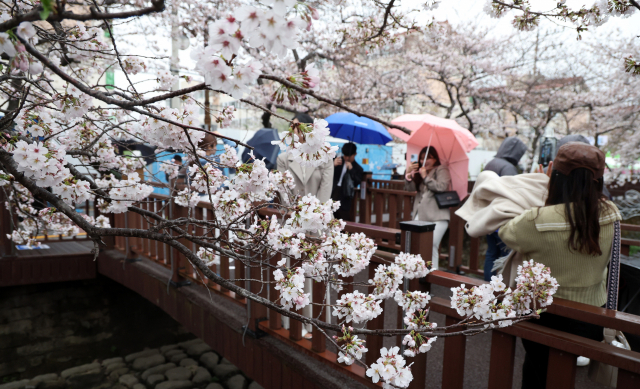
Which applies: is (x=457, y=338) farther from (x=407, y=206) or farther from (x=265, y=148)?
(x=265, y=148)

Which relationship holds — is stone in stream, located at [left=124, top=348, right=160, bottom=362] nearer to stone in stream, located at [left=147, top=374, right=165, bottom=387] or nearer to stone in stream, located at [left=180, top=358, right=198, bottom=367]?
stone in stream, located at [left=180, top=358, right=198, bottom=367]

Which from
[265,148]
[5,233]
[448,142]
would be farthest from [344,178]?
[5,233]

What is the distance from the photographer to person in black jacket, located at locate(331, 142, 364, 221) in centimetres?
590

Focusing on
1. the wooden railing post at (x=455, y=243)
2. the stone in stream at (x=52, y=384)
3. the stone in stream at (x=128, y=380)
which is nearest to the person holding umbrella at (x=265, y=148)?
the wooden railing post at (x=455, y=243)

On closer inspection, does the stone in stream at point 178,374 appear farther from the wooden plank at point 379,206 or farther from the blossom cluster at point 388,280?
the blossom cluster at point 388,280

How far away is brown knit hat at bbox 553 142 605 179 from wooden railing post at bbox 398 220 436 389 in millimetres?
762

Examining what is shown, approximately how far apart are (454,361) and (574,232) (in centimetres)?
91

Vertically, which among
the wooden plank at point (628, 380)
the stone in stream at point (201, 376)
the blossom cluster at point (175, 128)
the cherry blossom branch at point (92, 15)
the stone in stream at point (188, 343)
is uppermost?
the cherry blossom branch at point (92, 15)

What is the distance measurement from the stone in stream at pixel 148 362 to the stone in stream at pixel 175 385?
0.74 metres

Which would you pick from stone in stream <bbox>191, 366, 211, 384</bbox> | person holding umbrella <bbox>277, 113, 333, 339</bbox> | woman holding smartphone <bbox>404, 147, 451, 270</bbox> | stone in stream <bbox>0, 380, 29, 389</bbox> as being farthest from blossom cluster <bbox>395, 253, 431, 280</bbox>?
stone in stream <bbox>0, 380, 29, 389</bbox>

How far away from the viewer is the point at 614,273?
6.95 feet

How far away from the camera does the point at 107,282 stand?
6441mm

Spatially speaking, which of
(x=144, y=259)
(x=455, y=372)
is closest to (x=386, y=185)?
(x=144, y=259)

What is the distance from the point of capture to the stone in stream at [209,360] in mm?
6370
